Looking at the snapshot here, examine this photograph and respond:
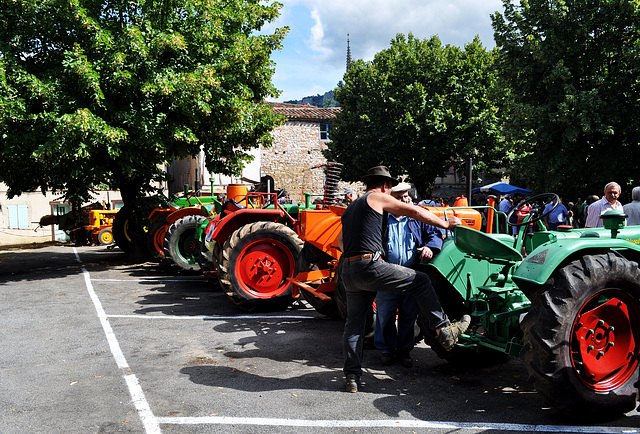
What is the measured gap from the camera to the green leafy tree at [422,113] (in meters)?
26.2

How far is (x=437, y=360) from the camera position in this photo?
204 inches

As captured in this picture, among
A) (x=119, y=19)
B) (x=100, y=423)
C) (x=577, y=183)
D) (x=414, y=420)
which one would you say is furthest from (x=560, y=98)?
(x=100, y=423)

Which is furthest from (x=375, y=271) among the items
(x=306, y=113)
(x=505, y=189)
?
(x=306, y=113)

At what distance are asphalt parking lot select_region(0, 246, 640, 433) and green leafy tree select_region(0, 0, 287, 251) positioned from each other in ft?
14.1

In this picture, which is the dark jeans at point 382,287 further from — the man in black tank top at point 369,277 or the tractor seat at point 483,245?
the tractor seat at point 483,245

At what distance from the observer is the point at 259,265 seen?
764 cm

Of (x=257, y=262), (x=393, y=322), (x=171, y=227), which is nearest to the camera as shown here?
(x=393, y=322)

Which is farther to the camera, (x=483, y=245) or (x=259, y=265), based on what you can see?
(x=259, y=265)

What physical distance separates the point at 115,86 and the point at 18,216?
20.5 m

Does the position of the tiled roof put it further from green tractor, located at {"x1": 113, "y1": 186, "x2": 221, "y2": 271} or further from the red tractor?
the red tractor

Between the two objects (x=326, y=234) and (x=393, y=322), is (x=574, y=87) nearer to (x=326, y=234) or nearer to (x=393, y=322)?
(x=326, y=234)

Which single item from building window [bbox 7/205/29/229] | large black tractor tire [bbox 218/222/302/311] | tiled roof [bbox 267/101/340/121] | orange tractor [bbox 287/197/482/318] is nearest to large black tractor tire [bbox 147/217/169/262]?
large black tractor tire [bbox 218/222/302/311]

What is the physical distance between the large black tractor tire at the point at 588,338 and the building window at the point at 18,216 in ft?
96.6

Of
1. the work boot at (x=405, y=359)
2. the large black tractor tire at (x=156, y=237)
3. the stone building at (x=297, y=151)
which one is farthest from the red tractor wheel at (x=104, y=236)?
the work boot at (x=405, y=359)
